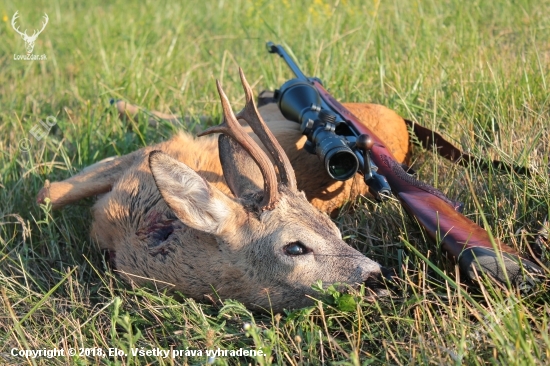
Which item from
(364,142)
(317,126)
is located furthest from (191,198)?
(317,126)

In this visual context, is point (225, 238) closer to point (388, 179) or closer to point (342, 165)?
point (342, 165)

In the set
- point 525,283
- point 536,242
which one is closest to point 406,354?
point 525,283

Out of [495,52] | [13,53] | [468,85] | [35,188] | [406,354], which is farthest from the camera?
[13,53]

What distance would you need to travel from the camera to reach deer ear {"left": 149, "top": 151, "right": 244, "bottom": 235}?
3418mm

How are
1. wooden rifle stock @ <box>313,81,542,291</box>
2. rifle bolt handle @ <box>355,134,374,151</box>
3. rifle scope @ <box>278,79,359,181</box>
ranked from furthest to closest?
1. rifle scope @ <box>278,79,359,181</box>
2. rifle bolt handle @ <box>355,134,374,151</box>
3. wooden rifle stock @ <box>313,81,542,291</box>

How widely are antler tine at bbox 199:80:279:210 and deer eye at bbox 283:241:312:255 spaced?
8.2 inches

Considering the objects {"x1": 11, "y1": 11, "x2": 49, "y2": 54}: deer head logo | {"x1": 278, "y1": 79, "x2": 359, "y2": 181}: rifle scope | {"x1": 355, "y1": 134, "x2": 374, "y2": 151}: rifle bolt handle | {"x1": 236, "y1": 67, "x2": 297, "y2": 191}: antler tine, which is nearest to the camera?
{"x1": 236, "y1": 67, "x2": 297, "y2": 191}: antler tine

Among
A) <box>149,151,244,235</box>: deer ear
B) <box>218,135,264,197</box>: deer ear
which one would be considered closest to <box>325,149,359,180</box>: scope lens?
<box>218,135,264,197</box>: deer ear

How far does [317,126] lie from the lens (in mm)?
4219

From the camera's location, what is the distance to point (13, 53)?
273 inches

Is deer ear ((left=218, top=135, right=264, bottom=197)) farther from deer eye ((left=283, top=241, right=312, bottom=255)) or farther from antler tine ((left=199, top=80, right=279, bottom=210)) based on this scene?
deer eye ((left=283, top=241, right=312, bottom=255))

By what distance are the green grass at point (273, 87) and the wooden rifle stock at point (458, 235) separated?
0.37 ft

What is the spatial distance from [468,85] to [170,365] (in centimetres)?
305

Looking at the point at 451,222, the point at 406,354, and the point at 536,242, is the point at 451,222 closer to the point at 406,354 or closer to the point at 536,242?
the point at 536,242
